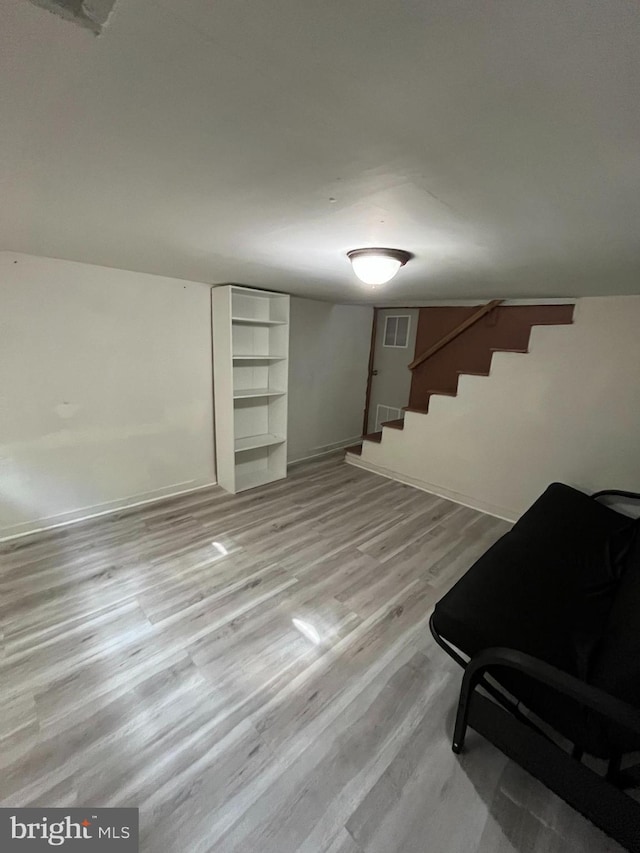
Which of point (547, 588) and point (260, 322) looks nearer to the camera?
point (547, 588)

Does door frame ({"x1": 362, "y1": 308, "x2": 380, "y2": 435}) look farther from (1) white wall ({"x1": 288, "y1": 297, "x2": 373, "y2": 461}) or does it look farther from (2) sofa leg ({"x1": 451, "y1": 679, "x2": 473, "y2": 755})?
(2) sofa leg ({"x1": 451, "y1": 679, "x2": 473, "y2": 755})

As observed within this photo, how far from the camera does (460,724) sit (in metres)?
1.37

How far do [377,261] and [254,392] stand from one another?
2.22 metres

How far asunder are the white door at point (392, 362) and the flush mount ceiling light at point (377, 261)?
9.47 ft

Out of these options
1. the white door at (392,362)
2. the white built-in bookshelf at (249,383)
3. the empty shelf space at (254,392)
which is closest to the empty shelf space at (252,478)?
the white built-in bookshelf at (249,383)

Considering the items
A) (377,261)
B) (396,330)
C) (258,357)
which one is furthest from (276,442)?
(377,261)

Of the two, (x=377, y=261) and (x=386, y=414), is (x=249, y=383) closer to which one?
(x=386, y=414)

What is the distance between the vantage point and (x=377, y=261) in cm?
179

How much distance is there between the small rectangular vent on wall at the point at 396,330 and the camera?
4.72m

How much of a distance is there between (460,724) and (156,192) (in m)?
2.22

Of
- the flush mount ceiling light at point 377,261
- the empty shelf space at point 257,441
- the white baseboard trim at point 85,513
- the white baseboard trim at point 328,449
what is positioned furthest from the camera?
the white baseboard trim at point 328,449

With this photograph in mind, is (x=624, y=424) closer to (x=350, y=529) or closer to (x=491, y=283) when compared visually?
(x=491, y=283)

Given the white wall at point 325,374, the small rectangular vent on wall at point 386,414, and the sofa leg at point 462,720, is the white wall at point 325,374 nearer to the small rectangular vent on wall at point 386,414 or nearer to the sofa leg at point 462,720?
the small rectangular vent on wall at point 386,414

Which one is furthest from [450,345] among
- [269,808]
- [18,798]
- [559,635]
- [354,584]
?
[18,798]
